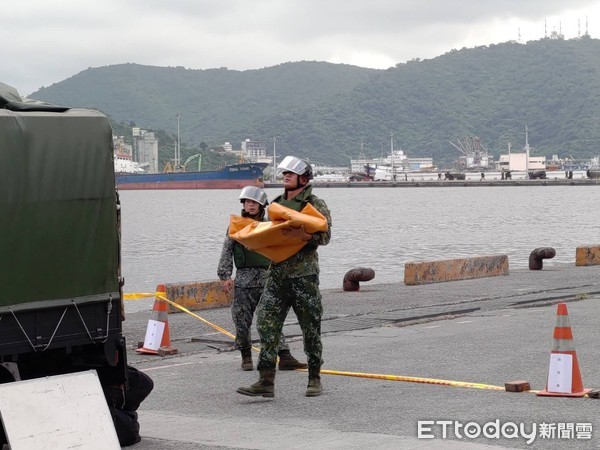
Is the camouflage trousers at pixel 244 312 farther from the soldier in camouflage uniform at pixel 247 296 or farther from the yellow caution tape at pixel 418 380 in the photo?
the yellow caution tape at pixel 418 380

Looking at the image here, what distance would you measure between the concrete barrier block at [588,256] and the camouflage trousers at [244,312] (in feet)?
57.4

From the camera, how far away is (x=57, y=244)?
829cm

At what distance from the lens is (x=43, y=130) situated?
26.8ft

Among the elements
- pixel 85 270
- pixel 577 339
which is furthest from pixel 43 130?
pixel 577 339

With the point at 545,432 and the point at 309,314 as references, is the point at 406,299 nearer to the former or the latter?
the point at 309,314

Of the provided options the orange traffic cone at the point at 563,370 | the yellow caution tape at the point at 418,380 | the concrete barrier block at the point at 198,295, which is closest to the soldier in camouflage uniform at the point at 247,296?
the yellow caution tape at the point at 418,380

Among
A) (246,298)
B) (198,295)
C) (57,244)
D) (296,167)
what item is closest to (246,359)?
(246,298)

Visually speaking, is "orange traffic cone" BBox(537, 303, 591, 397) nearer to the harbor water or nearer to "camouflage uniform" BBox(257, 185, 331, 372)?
"camouflage uniform" BBox(257, 185, 331, 372)

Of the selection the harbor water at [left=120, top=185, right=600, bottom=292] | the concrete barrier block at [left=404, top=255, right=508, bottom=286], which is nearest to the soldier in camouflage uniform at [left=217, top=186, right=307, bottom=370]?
the concrete barrier block at [left=404, top=255, right=508, bottom=286]

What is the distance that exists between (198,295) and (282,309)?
8801 mm

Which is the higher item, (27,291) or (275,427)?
(27,291)

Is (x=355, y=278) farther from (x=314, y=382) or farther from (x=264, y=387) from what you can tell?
(x=264, y=387)

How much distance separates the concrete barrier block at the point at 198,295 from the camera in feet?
62.6

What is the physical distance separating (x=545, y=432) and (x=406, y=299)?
12213 millimetres
